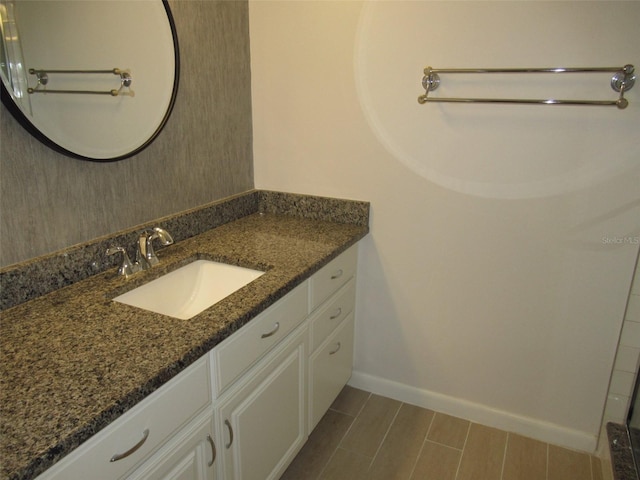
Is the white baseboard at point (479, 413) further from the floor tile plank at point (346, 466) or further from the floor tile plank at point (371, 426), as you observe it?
the floor tile plank at point (346, 466)

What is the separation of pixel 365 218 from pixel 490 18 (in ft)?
3.03

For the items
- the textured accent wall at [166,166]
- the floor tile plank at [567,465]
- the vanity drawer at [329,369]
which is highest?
the textured accent wall at [166,166]

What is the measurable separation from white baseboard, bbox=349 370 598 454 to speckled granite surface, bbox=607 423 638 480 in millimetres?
392

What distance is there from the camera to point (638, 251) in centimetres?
169

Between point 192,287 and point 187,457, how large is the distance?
25.7 inches

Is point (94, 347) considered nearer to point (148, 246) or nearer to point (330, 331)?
point (148, 246)

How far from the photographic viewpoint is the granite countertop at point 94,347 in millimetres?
817

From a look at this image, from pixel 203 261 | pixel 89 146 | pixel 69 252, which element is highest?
pixel 89 146

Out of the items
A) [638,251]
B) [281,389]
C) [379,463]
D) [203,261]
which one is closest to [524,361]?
[638,251]

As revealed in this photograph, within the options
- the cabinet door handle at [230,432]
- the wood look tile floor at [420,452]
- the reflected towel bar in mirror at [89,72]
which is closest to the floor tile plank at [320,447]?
the wood look tile floor at [420,452]

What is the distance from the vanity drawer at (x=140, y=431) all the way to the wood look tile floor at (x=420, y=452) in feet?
3.03

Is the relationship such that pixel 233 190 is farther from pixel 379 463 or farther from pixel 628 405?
pixel 628 405

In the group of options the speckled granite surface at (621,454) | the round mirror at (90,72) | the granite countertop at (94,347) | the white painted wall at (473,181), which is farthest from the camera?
the white painted wall at (473,181)

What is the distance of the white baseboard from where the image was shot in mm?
1982
